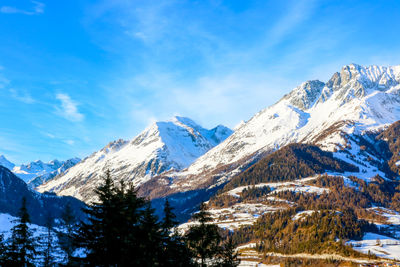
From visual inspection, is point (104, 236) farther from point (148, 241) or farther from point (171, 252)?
point (171, 252)

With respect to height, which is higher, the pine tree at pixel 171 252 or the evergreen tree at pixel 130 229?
the evergreen tree at pixel 130 229

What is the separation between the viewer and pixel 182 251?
47.6 meters

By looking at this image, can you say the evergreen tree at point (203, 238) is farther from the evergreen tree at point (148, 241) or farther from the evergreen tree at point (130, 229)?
the evergreen tree at point (130, 229)

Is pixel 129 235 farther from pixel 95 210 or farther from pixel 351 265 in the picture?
pixel 351 265

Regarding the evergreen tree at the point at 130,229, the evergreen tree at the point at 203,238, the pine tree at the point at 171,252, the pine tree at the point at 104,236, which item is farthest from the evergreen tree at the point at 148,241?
the evergreen tree at the point at 203,238

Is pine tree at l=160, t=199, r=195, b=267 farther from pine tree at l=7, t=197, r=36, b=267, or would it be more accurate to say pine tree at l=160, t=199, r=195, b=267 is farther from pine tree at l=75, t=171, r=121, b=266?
pine tree at l=7, t=197, r=36, b=267

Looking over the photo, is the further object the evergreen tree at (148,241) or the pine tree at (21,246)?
the pine tree at (21,246)

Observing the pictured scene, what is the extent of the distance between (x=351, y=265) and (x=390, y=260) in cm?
2221

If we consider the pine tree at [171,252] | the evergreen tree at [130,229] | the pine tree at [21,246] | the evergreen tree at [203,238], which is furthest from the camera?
the evergreen tree at [203,238]

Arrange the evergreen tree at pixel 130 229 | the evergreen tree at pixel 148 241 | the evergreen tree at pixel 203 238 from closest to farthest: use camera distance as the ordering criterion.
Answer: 1. the evergreen tree at pixel 148 241
2. the evergreen tree at pixel 130 229
3. the evergreen tree at pixel 203 238

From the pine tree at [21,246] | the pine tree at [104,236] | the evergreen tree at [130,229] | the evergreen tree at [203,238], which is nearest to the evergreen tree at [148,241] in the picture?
the evergreen tree at [130,229]

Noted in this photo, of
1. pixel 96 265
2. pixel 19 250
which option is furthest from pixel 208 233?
pixel 19 250

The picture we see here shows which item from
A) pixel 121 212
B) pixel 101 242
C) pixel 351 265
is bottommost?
pixel 351 265

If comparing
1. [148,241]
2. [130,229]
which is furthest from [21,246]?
[148,241]
